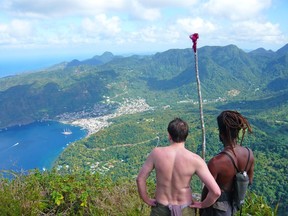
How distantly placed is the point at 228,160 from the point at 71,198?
2.52m

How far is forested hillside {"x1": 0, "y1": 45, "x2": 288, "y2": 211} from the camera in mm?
46000

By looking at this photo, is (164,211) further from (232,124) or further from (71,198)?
(71,198)

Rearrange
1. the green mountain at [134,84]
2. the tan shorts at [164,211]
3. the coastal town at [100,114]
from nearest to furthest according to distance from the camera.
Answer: the tan shorts at [164,211] → the coastal town at [100,114] → the green mountain at [134,84]

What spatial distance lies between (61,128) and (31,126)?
12064mm

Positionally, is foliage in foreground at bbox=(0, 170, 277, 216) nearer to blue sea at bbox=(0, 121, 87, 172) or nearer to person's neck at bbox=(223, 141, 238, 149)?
person's neck at bbox=(223, 141, 238, 149)

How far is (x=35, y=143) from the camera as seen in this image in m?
67.2

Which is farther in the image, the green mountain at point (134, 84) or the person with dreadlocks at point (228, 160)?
the green mountain at point (134, 84)

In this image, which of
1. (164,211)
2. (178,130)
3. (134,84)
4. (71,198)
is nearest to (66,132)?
(134,84)

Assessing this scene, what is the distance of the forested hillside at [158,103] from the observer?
46000 mm

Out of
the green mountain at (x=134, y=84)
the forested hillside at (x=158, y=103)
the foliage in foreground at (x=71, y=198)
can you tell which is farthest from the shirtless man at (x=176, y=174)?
the green mountain at (x=134, y=84)

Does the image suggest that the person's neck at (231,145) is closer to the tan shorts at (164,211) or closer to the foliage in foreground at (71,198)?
the tan shorts at (164,211)

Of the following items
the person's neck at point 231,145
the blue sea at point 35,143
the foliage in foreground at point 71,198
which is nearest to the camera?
the person's neck at point 231,145

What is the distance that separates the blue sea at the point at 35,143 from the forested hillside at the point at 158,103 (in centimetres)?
414

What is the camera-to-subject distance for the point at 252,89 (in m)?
134
